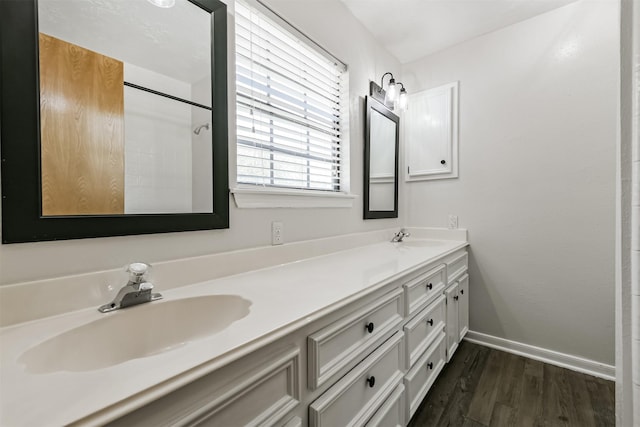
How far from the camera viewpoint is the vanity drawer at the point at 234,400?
1.55 ft

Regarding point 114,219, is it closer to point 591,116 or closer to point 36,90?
point 36,90

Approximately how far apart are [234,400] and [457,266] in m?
1.91

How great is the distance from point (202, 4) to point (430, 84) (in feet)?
6.81

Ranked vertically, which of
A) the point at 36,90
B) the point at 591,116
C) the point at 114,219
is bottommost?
the point at 114,219

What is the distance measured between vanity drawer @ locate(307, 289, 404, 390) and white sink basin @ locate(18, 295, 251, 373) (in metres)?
0.24

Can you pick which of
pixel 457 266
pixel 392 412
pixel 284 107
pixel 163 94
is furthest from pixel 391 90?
pixel 392 412

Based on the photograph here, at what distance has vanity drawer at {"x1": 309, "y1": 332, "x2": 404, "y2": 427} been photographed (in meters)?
0.81

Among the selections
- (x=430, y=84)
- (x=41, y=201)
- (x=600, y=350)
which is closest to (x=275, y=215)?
(x=41, y=201)

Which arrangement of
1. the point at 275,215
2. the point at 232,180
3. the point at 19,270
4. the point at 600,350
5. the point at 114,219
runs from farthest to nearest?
the point at 600,350, the point at 275,215, the point at 232,180, the point at 114,219, the point at 19,270

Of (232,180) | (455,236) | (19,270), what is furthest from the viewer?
(455,236)

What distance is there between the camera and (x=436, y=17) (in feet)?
6.68

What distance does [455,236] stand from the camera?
240cm

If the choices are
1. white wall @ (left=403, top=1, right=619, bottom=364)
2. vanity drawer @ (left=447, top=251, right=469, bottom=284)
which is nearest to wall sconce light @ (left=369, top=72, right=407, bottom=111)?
white wall @ (left=403, top=1, right=619, bottom=364)

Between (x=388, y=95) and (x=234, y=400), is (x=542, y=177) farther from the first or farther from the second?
(x=234, y=400)
